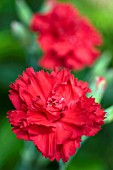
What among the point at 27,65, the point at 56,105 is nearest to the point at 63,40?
the point at 27,65

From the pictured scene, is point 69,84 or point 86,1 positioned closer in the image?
point 69,84

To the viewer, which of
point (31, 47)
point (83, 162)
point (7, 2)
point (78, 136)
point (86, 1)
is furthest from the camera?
point (86, 1)

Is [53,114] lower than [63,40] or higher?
lower

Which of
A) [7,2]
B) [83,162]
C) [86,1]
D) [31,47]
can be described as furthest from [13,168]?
[86,1]

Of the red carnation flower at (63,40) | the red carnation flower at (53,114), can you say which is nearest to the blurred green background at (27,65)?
the red carnation flower at (63,40)

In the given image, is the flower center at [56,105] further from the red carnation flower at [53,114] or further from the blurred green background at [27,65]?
the blurred green background at [27,65]

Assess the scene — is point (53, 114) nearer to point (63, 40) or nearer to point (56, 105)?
point (56, 105)

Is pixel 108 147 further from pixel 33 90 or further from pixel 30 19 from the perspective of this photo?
pixel 33 90
